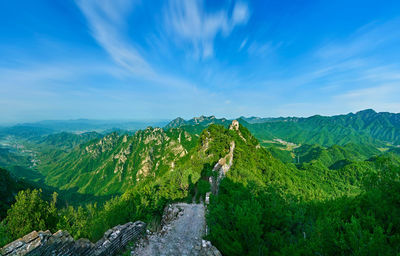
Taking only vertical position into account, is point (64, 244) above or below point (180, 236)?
above

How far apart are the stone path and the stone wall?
1366mm

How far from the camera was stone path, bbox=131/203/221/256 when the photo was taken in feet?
37.6

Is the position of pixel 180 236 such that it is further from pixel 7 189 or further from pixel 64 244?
pixel 7 189

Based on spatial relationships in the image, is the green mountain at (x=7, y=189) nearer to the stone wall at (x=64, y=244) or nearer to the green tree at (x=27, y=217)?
the green tree at (x=27, y=217)

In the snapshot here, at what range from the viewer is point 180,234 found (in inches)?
619

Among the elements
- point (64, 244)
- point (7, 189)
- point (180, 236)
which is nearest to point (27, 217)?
point (64, 244)

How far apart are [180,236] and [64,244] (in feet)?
31.0

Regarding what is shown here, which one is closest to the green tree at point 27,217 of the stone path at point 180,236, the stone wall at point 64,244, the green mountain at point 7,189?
the stone wall at point 64,244

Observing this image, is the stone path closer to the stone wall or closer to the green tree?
the stone wall

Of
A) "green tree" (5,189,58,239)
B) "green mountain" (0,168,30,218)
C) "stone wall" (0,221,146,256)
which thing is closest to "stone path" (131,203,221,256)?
"stone wall" (0,221,146,256)

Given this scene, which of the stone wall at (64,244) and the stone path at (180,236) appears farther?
the stone path at (180,236)

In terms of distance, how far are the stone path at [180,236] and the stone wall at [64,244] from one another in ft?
4.48

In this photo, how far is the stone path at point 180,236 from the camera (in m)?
11.4

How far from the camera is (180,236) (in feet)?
49.8
